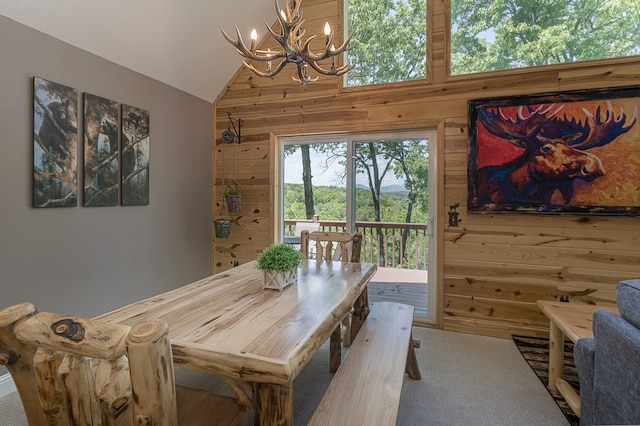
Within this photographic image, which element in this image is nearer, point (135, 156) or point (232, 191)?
point (135, 156)

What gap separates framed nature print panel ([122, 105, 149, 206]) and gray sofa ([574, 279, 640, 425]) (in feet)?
11.0

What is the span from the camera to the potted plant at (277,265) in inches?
68.6

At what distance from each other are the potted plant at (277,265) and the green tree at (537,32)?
2.55 meters

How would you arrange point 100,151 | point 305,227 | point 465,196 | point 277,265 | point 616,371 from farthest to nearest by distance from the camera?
point 305,227 → point 465,196 → point 100,151 → point 277,265 → point 616,371

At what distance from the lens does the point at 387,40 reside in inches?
134

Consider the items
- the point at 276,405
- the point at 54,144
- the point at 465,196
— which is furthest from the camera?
the point at 465,196

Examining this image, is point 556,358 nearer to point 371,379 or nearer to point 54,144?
point 371,379

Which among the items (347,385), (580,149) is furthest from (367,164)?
(347,385)

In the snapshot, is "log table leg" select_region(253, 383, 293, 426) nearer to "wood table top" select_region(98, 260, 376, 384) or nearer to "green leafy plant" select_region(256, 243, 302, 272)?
"wood table top" select_region(98, 260, 376, 384)

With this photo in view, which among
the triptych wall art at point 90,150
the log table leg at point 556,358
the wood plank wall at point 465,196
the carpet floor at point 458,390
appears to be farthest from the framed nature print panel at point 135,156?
the log table leg at point 556,358

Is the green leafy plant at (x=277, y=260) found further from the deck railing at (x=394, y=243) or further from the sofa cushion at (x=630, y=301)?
the deck railing at (x=394, y=243)

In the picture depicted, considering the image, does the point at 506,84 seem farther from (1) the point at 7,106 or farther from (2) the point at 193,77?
(1) the point at 7,106

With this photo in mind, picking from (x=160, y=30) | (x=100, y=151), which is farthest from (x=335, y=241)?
(x=160, y=30)

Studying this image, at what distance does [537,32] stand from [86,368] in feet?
12.8
